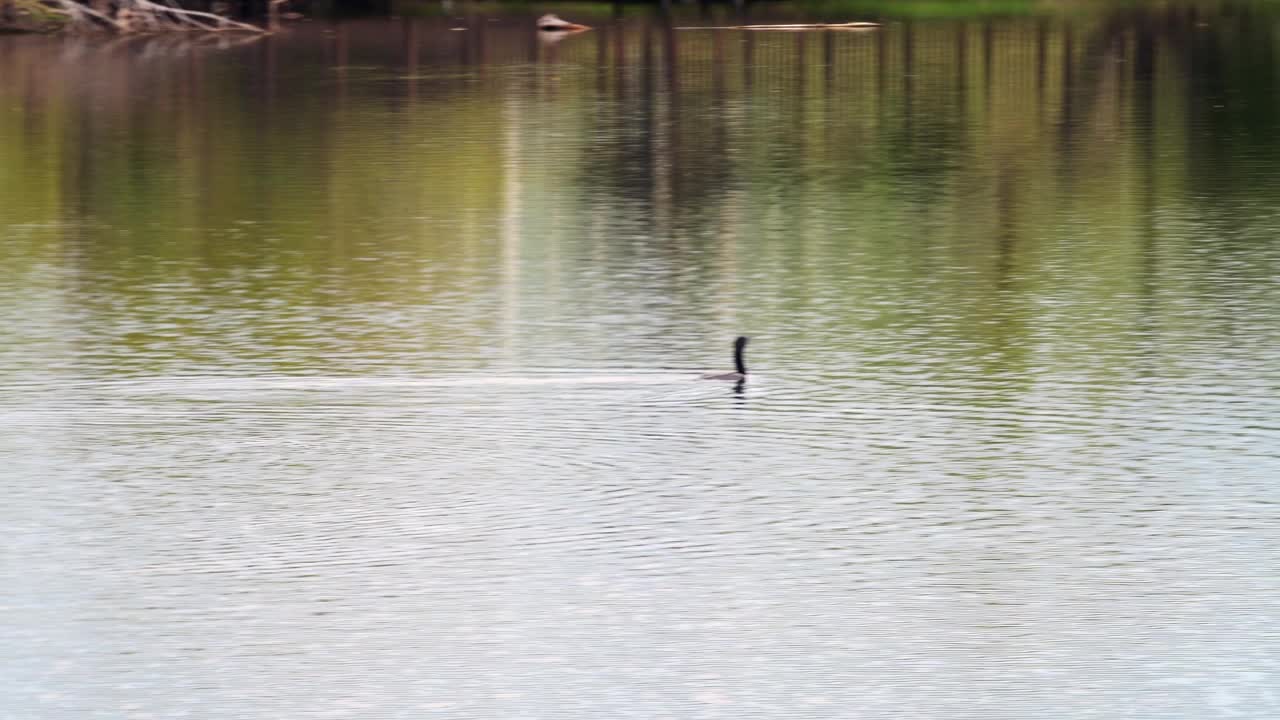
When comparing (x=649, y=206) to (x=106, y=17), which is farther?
(x=106, y=17)

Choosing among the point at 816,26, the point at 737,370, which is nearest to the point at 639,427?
the point at 737,370

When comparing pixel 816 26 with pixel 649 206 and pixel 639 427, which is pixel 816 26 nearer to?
pixel 649 206

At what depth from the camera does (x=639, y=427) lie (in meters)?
17.0

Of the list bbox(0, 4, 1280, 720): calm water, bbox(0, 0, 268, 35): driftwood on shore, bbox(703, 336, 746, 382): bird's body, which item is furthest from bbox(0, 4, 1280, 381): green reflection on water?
bbox(0, 0, 268, 35): driftwood on shore

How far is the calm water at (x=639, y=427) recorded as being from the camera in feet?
38.8

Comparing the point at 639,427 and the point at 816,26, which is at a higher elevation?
the point at 816,26

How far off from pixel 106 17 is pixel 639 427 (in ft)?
171

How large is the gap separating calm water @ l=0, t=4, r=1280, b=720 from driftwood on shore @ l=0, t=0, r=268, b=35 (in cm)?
2945

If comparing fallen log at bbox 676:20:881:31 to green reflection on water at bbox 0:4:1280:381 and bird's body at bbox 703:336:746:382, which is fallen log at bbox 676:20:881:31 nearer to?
green reflection on water at bbox 0:4:1280:381

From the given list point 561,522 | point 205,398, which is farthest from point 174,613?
point 205,398

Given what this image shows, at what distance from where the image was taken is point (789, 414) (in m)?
17.5

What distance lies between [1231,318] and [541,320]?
6.08 m

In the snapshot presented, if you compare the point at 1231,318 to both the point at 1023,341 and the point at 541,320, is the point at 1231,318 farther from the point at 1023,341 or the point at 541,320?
the point at 541,320

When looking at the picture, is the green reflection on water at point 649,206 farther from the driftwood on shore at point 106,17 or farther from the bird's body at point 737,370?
the driftwood on shore at point 106,17
